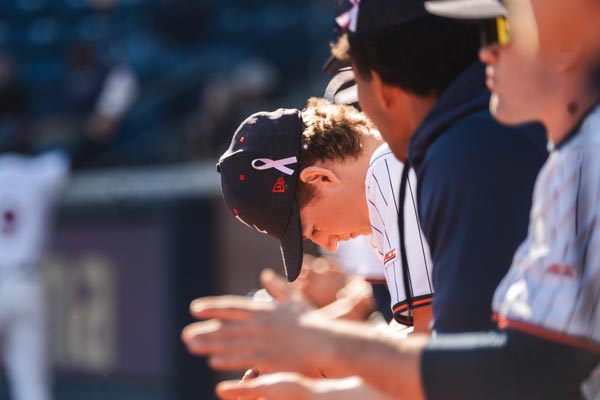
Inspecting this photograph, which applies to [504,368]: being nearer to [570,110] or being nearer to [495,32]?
[570,110]

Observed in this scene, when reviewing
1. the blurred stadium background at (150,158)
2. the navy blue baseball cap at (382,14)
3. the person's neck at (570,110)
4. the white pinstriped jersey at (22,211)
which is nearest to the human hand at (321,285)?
the navy blue baseball cap at (382,14)

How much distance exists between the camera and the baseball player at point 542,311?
53.9 inches

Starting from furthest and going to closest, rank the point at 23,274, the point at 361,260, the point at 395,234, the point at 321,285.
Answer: the point at 23,274 < the point at 321,285 < the point at 361,260 < the point at 395,234

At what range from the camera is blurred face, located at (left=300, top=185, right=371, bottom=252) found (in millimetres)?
2621

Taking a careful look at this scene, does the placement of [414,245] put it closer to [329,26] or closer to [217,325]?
[217,325]

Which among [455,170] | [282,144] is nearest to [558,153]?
[455,170]

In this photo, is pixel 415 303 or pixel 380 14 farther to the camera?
pixel 415 303

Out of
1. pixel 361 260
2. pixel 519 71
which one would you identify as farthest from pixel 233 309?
pixel 361 260

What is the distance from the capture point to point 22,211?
24.2 feet

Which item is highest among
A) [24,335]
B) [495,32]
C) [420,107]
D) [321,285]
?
[495,32]

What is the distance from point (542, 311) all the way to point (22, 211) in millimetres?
6450

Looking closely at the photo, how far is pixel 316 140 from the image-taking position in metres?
2.59

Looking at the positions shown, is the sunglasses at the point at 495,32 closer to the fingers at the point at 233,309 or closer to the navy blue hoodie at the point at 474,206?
the navy blue hoodie at the point at 474,206

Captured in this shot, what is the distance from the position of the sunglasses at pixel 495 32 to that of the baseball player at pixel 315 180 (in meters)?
0.80
